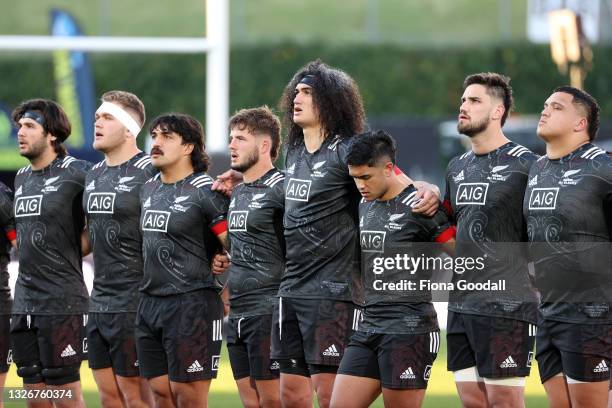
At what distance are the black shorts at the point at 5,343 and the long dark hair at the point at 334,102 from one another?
2.41 m

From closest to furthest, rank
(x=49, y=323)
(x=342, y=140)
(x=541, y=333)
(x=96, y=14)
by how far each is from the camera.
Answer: (x=541, y=333)
(x=342, y=140)
(x=49, y=323)
(x=96, y=14)

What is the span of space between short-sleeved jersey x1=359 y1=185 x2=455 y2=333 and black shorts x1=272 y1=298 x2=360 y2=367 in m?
0.22

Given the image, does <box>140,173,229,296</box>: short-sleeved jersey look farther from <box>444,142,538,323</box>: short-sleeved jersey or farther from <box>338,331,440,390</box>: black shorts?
<box>444,142,538,323</box>: short-sleeved jersey

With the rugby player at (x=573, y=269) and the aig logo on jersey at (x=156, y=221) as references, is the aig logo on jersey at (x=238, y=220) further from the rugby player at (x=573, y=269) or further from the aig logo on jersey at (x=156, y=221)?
the rugby player at (x=573, y=269)

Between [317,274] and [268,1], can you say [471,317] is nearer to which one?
[317,274]

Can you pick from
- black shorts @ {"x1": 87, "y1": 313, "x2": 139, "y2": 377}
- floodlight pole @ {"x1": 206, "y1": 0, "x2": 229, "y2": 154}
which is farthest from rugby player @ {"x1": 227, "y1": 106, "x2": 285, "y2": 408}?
floodlight pole @ {"x1": 206, "y1": 0, "x2": 229, "y2": 154}

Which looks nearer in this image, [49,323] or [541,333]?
[541,333]

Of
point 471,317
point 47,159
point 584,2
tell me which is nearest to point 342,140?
point 471,317

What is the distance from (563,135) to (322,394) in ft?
6.80

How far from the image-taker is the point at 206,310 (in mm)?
8016

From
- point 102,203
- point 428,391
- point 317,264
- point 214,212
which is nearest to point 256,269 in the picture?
point 214,212

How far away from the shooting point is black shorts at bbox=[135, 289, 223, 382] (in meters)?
7.94

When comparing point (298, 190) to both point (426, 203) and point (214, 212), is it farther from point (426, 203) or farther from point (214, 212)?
point (426, 203)

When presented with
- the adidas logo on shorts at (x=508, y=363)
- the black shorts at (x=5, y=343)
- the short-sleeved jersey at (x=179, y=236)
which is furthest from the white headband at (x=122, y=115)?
the adidas logo on shorts at (x=508, y=363)
